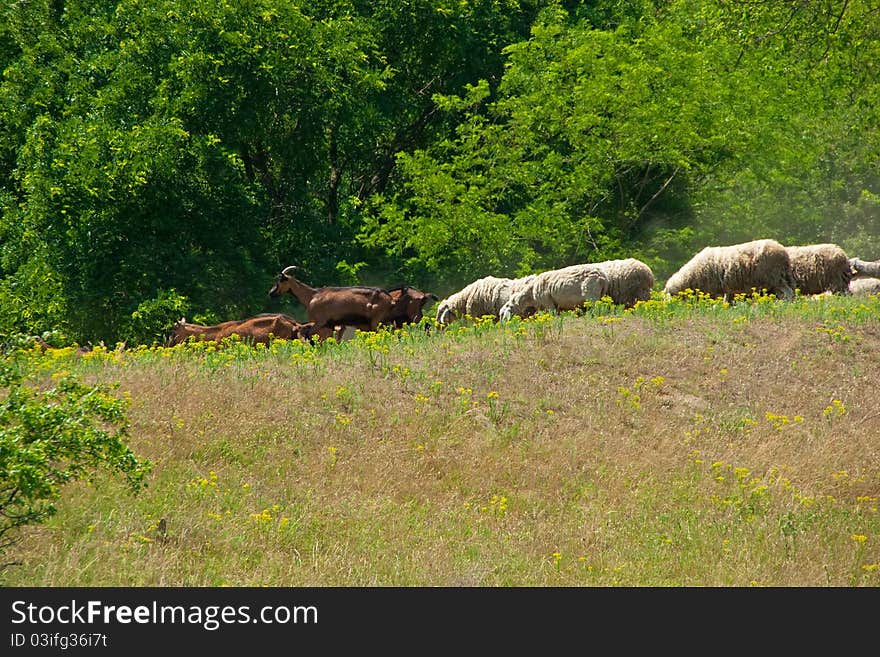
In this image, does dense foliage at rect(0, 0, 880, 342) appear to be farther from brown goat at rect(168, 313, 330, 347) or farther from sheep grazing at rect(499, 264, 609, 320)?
sheep grazing at rect(499, 264, 609, 320)

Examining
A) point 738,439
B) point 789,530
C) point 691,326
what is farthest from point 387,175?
point 789,530

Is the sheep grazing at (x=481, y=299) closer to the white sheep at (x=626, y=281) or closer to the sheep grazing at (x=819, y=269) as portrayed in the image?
the white sheep at (x=626, y=281)

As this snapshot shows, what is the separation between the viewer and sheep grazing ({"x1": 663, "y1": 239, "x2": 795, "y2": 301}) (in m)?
22.1

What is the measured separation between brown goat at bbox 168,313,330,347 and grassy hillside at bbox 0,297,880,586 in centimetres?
128

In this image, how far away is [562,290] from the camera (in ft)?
69.3

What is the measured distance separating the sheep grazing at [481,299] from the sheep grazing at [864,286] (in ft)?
25.5

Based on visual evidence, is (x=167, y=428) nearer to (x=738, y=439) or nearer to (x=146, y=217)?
(x=738, y=439)

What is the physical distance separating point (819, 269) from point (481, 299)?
6971mm

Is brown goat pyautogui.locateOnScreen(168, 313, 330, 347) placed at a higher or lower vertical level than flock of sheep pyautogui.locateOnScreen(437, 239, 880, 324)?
lower

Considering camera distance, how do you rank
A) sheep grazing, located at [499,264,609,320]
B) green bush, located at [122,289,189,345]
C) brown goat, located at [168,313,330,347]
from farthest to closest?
1. green bush, located at [122,289,189,345]
2. sheep grazing, located at [499,264,609,320]
3. brown goat, located at [168,313,330,347]

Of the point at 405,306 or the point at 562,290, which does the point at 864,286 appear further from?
the point at 405,306

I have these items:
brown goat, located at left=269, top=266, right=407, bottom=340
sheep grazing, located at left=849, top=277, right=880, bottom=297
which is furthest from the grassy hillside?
sheep grazing, located at left=849, top=277, right=880, bottom=297

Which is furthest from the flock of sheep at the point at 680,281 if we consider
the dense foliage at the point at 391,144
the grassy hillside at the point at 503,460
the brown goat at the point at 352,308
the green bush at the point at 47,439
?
the green bush at the point at 47,439

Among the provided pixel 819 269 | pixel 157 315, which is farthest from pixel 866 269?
pixel 157 315
